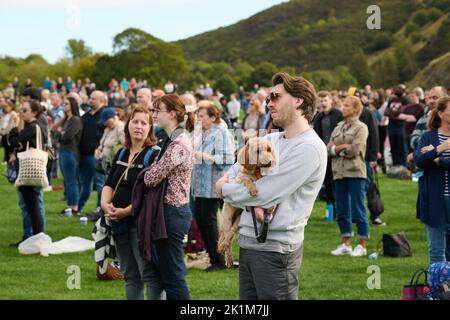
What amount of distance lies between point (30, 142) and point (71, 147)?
304 centimetres

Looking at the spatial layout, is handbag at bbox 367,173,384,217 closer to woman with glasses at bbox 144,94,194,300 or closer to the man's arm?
woman with glasses at bbox 144,94,194,300

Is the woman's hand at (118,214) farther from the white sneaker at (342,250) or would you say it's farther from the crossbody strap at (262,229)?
the white sneaker at (342,250)

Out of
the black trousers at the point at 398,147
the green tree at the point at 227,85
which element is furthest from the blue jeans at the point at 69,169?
the green tree at the point at 227,85

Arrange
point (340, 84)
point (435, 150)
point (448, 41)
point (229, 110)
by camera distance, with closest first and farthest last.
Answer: point (435, 150) → point (229, 110) → point (340, 84) → point (448, 41)

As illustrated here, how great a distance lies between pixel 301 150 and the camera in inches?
192

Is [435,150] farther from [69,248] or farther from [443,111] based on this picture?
[69,248]

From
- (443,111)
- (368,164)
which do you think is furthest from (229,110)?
(443,111)

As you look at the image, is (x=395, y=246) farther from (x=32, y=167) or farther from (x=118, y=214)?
(x=118, y=214)

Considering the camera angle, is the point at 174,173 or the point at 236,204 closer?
the point at 236,204

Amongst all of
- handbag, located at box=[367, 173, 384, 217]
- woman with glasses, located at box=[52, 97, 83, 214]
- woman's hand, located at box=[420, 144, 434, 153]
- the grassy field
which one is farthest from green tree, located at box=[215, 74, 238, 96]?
woman's hand, located at box=[420, 144, 434, 153]

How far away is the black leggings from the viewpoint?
11.0 meters

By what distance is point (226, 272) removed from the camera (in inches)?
383

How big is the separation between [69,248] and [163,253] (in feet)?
15.5

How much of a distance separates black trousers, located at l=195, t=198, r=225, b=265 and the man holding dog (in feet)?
15.1
